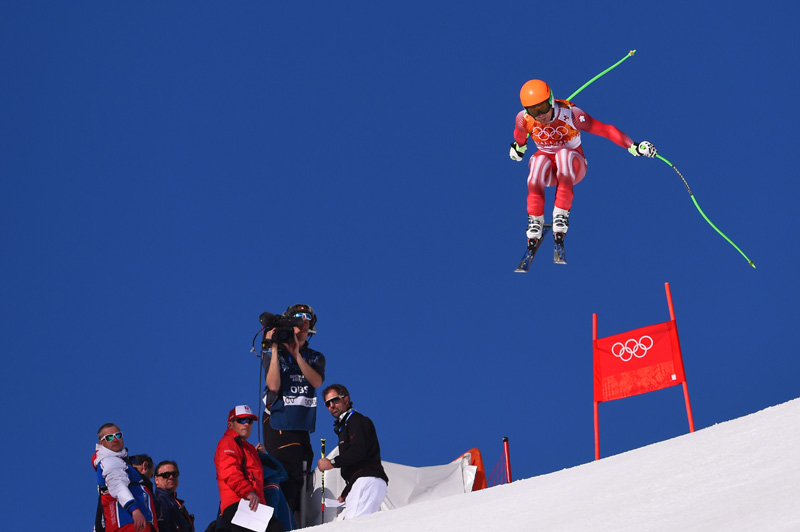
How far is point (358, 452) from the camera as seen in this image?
7.15m

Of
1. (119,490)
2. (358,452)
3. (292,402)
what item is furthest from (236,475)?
(292,402)

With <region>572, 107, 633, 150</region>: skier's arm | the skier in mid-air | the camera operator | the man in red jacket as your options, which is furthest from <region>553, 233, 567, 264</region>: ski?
the man in red jacket

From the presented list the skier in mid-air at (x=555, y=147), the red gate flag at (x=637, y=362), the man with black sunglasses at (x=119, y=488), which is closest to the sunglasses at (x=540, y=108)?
the skier in mid-air at (x=555, y=147)

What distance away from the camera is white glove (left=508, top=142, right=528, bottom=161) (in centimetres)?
958

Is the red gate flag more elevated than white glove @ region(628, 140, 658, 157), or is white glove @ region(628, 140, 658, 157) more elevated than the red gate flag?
white glove @ region(628, 140, 658, 157)

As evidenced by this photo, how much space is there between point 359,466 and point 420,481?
3.81 metres

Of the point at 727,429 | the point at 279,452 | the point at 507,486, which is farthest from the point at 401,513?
the point at 727,429

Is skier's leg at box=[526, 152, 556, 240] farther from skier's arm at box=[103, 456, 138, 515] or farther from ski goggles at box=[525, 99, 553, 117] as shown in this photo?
skier's arm at box=[103, 456, 138, 515]

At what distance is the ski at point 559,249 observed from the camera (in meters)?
9.41

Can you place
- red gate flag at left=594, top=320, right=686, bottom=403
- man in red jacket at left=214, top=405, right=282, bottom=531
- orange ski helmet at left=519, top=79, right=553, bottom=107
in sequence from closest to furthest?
man in red jacket at left=214, top=405, right=282, bottom=531 → orange ski helmet at left=519, top=79, right=553, bottom=107 → red gate flag at left=594, top=320, right=686, bottom=403

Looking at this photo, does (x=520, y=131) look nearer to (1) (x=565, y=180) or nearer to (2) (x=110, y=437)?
(1) (x=565, y=180)

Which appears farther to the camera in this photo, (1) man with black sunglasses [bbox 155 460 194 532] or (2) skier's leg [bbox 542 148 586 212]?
(2) skier's leg [bbox 542 148 586 212]

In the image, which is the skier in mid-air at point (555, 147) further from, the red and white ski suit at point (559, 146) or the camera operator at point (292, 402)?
the camera operator at point (292, 402)

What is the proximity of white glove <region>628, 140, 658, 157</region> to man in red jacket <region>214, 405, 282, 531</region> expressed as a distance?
437 centimetres
